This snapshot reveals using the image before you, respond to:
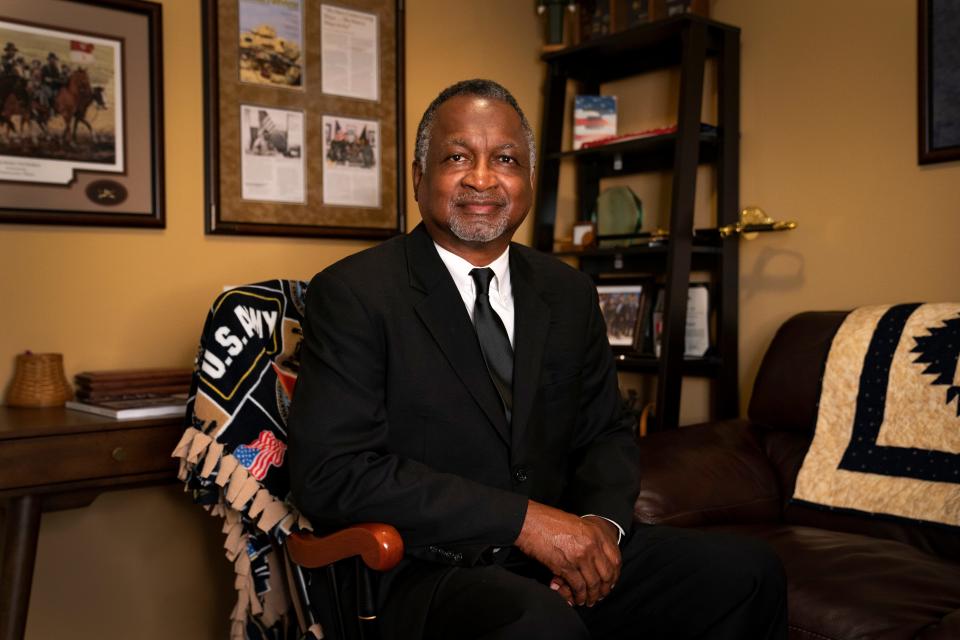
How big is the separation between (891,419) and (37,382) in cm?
228

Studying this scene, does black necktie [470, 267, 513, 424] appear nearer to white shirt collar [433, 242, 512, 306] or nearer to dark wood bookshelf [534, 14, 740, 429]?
white shirt collar [433, 242, 512, 306]

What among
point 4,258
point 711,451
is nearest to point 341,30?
point 4,258

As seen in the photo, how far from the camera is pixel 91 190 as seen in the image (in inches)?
100

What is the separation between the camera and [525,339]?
181cm

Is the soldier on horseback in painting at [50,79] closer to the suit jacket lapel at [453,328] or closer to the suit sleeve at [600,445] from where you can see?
the suit jacket lapel at [453,328]

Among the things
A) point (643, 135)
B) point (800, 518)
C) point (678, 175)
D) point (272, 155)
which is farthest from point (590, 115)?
point (800, 518)

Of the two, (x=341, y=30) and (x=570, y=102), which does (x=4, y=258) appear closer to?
(x=341, y=30)

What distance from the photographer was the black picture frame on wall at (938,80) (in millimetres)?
2648

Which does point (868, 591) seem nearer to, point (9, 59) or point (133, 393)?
point (133, 393)

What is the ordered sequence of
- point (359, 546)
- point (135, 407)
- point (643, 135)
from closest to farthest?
point (359, 546), point (135, 407), point (643, 135)

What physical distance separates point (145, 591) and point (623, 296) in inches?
77.2

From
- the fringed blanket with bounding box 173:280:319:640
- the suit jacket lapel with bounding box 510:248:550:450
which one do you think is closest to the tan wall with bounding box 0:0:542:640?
the fringed blanket with bounding box 173:280:319:640

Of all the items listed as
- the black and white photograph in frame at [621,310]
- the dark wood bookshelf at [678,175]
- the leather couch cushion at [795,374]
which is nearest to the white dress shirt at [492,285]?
the leather couch cushion at [795,374]

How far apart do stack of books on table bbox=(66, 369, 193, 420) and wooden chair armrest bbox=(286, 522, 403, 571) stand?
0.77 meters
